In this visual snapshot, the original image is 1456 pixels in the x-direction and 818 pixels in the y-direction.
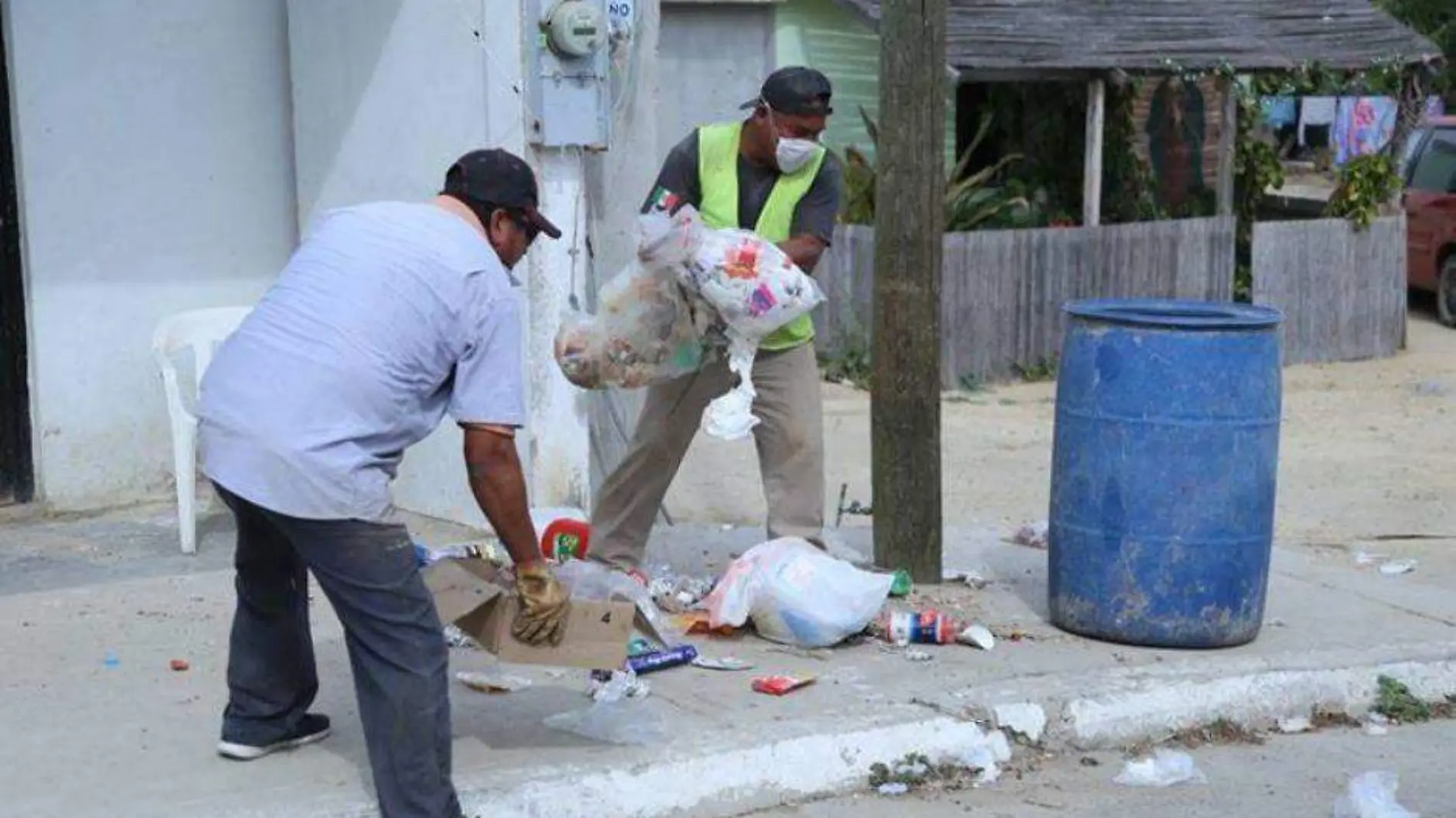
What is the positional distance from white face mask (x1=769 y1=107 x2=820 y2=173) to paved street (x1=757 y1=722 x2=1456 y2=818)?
2.12 m

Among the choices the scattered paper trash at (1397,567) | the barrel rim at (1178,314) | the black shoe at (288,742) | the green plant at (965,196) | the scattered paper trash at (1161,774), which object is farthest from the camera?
the green plant at (965,196)

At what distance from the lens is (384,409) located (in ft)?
14.4

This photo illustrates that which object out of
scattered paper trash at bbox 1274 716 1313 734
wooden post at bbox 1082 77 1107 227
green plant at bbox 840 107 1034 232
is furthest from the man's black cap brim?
wooden post at bbox 1082 77 1107 227

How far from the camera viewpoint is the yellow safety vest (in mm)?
6516

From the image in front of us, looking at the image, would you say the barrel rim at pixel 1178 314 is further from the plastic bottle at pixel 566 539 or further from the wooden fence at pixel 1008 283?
the wooden fence at pixel 1008 283

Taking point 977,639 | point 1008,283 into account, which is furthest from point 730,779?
point 1008,283

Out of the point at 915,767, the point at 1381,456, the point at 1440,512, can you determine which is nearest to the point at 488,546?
the point at 915,767

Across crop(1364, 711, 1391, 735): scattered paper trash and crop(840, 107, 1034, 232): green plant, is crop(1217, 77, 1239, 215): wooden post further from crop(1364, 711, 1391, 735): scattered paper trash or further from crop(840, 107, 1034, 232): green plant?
Answer: crop(1364, 711, 1391, 735): scattered paper trash

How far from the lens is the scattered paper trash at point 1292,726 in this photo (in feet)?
19.8

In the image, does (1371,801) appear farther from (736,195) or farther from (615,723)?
(736,195)

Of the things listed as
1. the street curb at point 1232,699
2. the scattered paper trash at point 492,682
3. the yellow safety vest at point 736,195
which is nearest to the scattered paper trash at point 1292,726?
the street curb at point 1232,699

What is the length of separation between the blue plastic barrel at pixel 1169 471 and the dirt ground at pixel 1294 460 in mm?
2404

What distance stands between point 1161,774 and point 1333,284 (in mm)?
10460

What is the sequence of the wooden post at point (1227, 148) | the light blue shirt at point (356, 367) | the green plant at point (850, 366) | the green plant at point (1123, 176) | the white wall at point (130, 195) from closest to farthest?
the light blue shirt at point (356, 367), the white wall at point (130, 195), the green plant at point (850, 366), the wooden post at point (1227, 148), the green plant at point (1123, 176)
